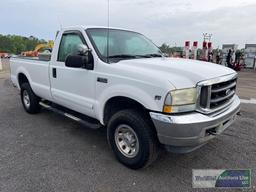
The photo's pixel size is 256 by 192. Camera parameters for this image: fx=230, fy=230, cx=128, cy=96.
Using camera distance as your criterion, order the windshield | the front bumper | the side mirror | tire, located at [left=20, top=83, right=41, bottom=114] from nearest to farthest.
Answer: the front bumper < the side mirror < the windshield < tire, located at [left=20, top=83, right=41, bottom=114]

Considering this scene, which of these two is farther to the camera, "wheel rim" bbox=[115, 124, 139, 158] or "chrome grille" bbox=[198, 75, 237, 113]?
"wheel rim" bbox=[115, 124, 139, 158]

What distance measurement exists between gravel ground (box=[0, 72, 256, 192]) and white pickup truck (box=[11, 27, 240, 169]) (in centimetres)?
31

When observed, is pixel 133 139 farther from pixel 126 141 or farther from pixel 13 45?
pixel 13 45

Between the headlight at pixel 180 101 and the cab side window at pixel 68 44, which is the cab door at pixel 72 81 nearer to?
the cab side window at pixel 68 44

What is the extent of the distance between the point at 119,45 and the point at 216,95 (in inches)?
70.8

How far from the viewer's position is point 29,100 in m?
5.66

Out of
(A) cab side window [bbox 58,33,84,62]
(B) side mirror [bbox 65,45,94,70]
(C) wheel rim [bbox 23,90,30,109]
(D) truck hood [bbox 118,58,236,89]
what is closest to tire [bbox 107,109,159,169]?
(D) truck hood [bbox 118,58,236,89]

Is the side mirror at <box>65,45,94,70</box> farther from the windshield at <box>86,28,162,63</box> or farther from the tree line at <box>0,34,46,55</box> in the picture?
the tree line at <box>0,34,46,55</box>

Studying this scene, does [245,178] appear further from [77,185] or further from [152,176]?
[77,185]

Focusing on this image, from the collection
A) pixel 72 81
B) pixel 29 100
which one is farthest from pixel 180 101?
pixel 29 100

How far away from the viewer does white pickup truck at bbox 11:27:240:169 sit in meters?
2.68

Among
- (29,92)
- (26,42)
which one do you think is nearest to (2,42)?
(26,42)

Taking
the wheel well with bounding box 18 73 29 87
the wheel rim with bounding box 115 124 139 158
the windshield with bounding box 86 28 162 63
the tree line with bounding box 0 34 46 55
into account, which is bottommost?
the wheel rim with bounding box 115 124 139 158

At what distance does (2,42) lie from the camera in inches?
3041
